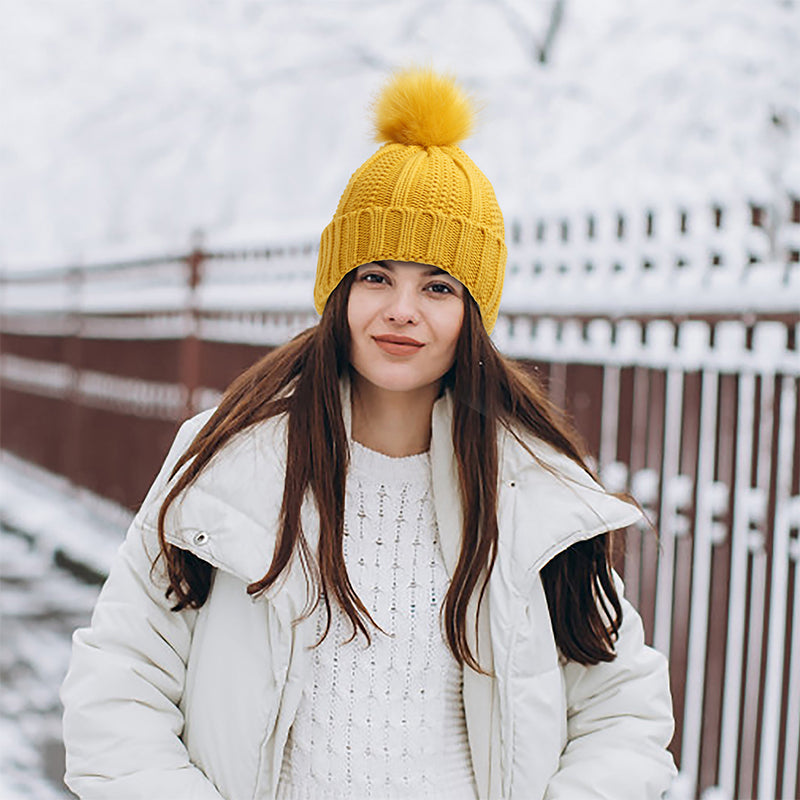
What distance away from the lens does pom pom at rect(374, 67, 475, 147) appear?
2045 millimetres

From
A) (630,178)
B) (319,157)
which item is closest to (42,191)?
(319,157)

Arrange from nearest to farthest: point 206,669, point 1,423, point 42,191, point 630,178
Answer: point 206,669
point 630,178
point 1,423
point 42,191

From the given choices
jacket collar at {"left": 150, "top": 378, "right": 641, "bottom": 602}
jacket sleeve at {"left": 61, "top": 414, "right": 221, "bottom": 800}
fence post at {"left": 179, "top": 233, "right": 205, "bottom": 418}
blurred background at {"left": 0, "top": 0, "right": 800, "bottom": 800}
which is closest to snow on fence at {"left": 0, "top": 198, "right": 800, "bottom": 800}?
blurred background at {"left": 0, "top": 0, "right": 800, "bottom": 800}

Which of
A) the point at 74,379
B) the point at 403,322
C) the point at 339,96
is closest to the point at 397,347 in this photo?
the point at 403,322

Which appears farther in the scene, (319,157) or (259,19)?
(319,157)

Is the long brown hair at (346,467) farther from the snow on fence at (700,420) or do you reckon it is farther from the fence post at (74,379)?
the fence post at (74,379)

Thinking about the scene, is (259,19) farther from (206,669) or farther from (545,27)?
(206,669)

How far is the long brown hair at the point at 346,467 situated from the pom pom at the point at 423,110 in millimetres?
262

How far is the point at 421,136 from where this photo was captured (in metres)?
2.06

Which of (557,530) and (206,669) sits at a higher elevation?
(557,530)

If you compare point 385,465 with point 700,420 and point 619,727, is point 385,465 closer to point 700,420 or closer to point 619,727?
point 619,727

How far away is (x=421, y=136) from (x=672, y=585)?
2.17 metres

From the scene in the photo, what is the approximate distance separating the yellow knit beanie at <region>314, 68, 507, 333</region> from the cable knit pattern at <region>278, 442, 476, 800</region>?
419 mm

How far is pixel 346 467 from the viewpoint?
2041 mm
